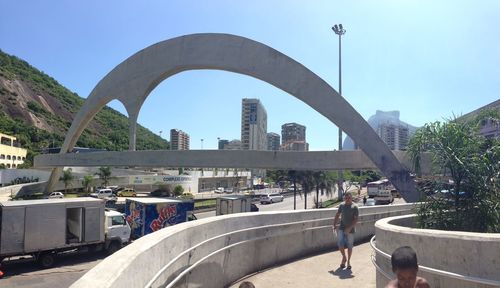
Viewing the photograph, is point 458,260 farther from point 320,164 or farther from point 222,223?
point 320,164

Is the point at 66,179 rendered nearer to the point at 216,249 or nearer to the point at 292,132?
the point at 216,249

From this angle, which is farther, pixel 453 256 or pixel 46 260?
pixel 46 260

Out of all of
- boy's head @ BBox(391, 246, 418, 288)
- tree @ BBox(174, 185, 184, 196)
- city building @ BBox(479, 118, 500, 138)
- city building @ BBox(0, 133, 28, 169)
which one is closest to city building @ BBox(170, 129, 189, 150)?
city building @ BBox(0, 133, 28, 169)

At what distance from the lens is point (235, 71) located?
35.2 meters

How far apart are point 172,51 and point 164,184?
2528 cm

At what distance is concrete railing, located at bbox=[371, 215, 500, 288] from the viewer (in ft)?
14.0

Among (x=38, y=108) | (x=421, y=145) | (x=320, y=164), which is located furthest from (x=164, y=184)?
(x=38, y=108)

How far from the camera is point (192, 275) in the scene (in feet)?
17.6

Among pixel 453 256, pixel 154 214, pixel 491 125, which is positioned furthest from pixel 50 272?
pixel 491 125

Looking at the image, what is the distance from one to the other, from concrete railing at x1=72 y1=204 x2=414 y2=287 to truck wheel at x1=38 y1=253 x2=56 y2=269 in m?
10.00

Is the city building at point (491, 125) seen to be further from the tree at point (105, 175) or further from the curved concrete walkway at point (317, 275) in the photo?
the tree at point (105, 175)

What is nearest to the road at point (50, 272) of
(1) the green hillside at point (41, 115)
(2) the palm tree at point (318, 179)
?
(2) the palm tree at point (318, 179)

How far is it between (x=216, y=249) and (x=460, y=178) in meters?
4.54

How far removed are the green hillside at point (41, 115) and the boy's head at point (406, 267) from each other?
93.1 meters
